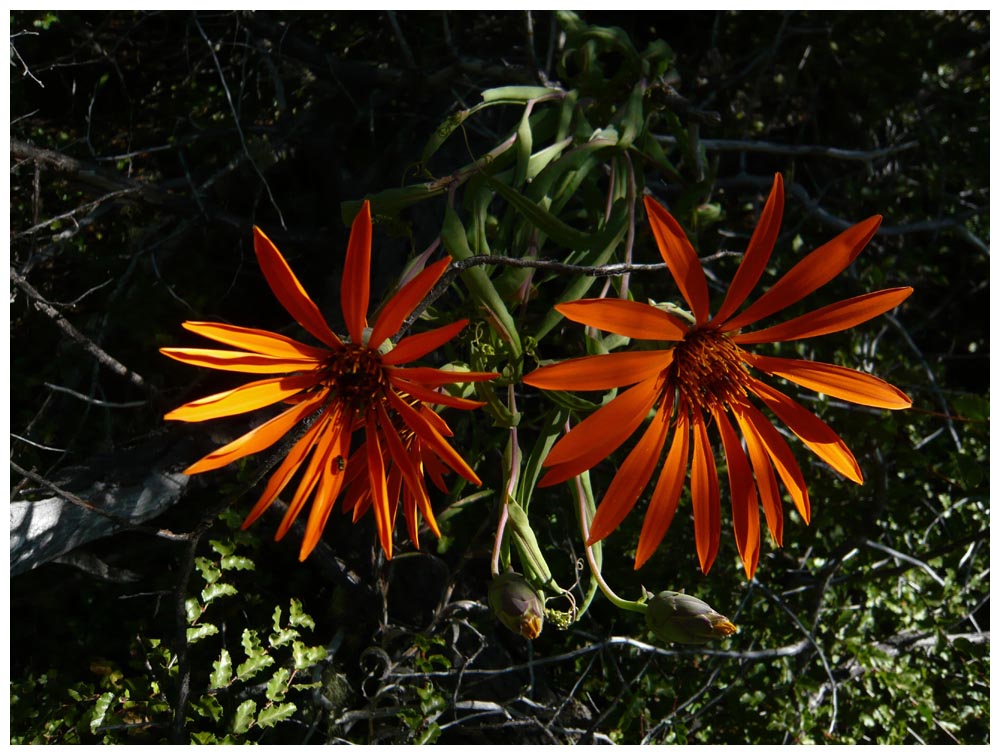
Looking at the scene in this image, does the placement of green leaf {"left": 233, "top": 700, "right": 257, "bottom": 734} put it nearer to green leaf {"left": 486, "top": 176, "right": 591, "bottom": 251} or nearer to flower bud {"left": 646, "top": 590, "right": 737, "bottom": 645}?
flower bud {"left": 646, "top": 590, "right": 737, "bottom": 645}

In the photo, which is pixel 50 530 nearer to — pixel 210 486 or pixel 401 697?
pixel 210 486

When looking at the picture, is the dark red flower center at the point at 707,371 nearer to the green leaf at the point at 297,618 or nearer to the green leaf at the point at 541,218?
the green leaf at the point at 541,218

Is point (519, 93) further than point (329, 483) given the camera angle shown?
Yes

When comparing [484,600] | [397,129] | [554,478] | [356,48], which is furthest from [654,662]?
[356,48]

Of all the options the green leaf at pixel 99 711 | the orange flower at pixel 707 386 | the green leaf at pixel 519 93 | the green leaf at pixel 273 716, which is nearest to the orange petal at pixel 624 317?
the orange flower at pixel 707 386

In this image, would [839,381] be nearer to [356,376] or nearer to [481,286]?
[481,286]

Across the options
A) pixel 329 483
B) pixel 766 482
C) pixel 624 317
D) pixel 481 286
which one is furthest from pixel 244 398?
pixel 766 482

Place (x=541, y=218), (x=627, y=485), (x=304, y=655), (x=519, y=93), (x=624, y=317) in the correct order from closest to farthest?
(x=624, y=317) < (x=627, y=485) < (x=541, y=218) < (x=519, y=93) < (x=304, y=655)

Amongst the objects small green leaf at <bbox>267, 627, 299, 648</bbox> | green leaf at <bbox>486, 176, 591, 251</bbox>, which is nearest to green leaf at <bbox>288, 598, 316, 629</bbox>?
small green leaf at <bbox>267, 627, 299, 648</bbox>
